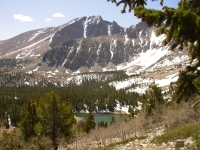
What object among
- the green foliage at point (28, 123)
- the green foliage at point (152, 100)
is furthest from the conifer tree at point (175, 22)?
the green foliage at point (152, 100)

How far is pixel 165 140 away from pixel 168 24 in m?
20.3

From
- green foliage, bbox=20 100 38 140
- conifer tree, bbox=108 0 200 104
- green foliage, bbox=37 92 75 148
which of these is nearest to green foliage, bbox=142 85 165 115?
green foliage, bbox=37 92 75 148

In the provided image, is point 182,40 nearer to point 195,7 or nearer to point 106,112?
point 195,7

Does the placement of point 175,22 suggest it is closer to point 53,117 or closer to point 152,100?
point 53,117

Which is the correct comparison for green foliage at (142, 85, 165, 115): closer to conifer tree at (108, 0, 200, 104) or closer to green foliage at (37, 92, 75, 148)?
green foliage at (37, 92, 75, 148)

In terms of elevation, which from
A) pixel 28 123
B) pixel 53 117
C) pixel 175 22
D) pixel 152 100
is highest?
pixel 175 22

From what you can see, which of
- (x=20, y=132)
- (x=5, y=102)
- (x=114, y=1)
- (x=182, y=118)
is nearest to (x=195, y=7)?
(x=114, y=1)

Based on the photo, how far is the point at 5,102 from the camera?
148375mm

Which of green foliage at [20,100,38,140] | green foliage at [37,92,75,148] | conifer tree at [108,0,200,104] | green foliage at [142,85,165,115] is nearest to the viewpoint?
conifer tree at [108,0,200,104]

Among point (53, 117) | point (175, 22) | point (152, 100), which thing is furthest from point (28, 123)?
point (175, 22)

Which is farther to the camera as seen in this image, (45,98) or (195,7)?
(45,98)

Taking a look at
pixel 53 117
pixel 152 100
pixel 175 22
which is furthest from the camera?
pixel 152 100

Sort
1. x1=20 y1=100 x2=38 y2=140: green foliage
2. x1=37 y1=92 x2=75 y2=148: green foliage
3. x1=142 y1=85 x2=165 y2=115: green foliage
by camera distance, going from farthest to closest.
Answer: x1=142 y1=85 x2=165 y2=115: green foliage < x1=20 y1=100 x2=38 y2=140: green foliage < x1=37 y1=92 x2=75 y2=148: green foliage

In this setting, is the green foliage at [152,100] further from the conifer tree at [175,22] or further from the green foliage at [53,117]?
the conifer tree at [175,22]
